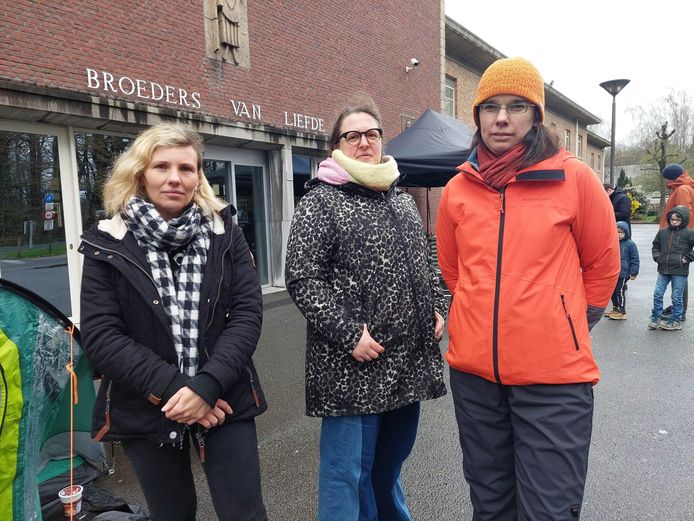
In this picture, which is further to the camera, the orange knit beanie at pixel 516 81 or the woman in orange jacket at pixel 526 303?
the orange knit beanie at pixel 516 81

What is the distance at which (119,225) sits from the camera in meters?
1.79

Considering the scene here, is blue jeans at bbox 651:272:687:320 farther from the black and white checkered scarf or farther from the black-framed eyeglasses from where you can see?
the black and white checkered scarf

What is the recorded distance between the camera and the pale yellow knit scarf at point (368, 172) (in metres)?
2.01

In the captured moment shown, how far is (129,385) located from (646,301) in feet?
30.5

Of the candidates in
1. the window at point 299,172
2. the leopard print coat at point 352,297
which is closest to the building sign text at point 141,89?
the window at point 299,172

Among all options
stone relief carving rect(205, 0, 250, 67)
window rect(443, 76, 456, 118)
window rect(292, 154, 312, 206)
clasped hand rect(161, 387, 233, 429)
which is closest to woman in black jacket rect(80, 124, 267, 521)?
clasped hand rect(161, 387, 233, 429)

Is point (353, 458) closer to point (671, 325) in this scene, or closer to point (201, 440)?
point (201, 440)

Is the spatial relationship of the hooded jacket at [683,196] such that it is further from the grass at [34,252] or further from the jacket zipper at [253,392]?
the grass at [34,252]

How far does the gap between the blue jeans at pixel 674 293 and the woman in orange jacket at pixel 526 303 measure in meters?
5.85

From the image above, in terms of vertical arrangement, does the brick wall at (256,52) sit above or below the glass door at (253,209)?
above

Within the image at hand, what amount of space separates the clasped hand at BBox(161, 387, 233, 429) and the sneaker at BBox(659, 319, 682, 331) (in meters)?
6.88

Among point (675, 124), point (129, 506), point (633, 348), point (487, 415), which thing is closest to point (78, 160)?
point (129, 506)

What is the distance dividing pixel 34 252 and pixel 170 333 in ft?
21.1

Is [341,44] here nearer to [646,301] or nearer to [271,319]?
[271,319]
